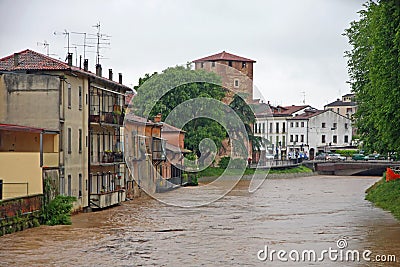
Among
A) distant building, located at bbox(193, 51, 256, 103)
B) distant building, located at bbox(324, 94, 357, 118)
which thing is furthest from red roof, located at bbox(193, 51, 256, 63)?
distant building, located at bbox(324, 94, 357, 118)

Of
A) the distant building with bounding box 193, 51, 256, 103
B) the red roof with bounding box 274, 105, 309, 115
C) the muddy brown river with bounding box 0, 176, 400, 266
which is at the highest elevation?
the distant building with bounding box 193, 51, 256, 103

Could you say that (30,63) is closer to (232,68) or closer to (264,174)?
(264,174)

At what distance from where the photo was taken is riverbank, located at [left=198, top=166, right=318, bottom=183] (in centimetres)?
8594

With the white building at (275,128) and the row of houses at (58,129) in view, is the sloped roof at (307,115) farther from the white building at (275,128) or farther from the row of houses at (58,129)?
the row of houses at (58,129)

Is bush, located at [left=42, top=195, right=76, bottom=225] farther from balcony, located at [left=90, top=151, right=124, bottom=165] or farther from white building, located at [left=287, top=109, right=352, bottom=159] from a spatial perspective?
white building, located at [left=287, top=109, right=352, bottom=159]

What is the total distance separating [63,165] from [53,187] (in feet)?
8.60

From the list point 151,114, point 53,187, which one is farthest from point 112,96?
point 151,114

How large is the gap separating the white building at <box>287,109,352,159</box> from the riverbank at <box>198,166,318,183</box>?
28515mm

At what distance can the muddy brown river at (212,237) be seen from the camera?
1121 inches

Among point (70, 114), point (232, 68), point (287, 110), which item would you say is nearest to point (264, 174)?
point (232, 68)

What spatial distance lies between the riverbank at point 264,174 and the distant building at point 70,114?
1357 inches

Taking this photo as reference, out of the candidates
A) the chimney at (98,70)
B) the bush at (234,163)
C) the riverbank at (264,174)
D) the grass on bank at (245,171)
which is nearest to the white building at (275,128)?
the riverbank at (264,174)

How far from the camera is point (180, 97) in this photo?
8388 cm

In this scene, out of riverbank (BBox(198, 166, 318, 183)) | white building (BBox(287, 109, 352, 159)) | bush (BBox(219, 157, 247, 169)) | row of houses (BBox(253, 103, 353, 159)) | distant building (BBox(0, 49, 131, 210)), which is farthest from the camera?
row of houses (BBox(253, 103, 353, 159))
